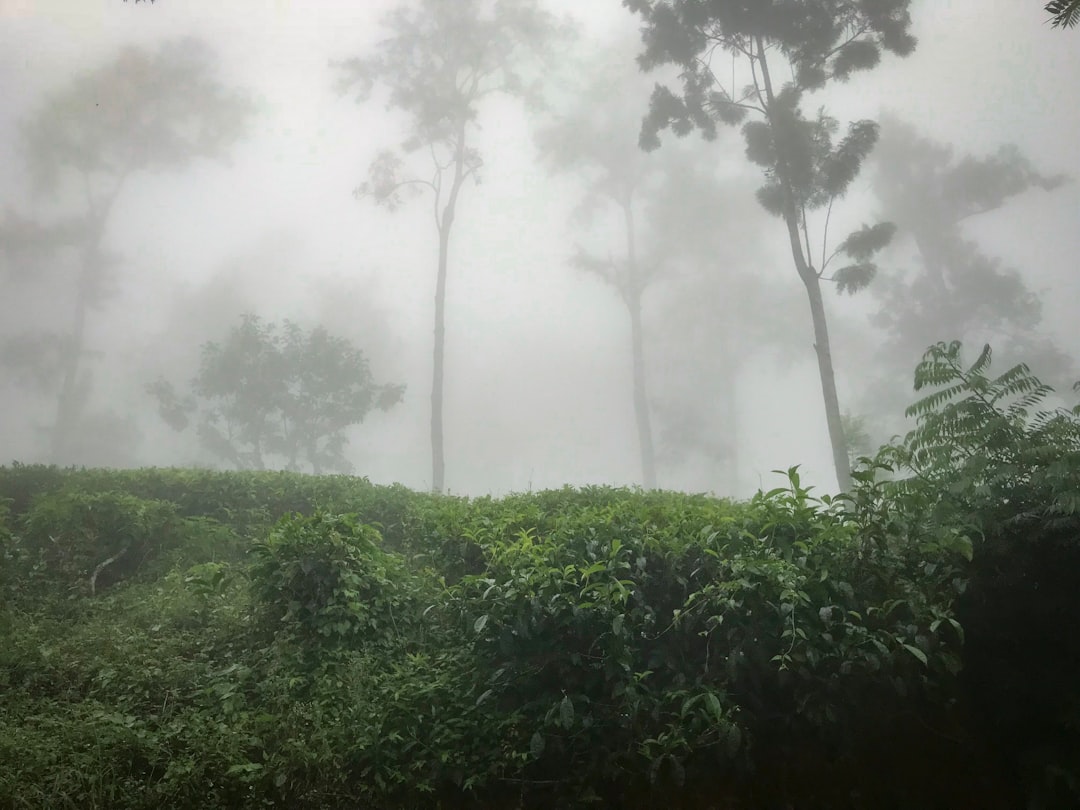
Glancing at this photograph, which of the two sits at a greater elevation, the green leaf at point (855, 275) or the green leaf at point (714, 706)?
the green leaf at point (855, 275)

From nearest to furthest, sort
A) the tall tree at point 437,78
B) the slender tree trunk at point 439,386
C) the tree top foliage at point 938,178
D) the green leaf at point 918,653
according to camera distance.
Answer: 1. the green leaf at point 918,653
2. the slender tree trunk at point 439,386
3. the tall tree at point 437,78
4. the tree top foliage at point 938,178

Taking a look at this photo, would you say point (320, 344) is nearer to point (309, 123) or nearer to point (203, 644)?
point (309, 123)

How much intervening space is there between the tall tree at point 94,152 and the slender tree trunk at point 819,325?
33.6m

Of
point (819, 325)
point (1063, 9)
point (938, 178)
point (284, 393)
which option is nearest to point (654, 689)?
point (1063, 9)

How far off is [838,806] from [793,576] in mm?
1307

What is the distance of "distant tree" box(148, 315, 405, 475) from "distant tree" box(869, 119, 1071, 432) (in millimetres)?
25073

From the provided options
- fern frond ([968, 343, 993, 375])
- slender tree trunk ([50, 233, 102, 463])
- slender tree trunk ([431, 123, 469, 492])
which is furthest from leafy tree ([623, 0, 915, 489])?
slender tree trunk ([50, 233, 102, 463])

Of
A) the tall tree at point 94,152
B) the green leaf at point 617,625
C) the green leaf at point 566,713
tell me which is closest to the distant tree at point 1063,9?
the green leaf at point 617,625

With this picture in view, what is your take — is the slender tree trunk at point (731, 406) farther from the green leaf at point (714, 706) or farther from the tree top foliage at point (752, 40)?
the green leaf at point (714, 706)

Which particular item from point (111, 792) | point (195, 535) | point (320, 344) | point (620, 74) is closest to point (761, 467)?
point (620, 74)

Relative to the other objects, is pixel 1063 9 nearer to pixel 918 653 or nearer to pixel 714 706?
pixel 918 653

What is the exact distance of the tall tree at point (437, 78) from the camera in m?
25.7

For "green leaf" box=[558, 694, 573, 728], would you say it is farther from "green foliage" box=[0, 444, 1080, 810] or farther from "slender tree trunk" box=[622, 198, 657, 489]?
"slender tree trunk" box=[622, 198, 657, 489]

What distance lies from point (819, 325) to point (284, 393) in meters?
26.2
